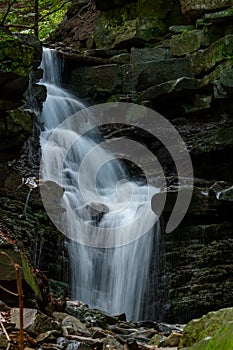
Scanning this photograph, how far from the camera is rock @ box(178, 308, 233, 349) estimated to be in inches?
88.0

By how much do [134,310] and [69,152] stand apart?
4022 millimetres

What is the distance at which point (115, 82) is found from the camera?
448 inches

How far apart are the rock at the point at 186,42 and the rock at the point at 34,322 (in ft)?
30.3

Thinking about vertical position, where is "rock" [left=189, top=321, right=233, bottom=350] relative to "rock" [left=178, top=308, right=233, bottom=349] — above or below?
above

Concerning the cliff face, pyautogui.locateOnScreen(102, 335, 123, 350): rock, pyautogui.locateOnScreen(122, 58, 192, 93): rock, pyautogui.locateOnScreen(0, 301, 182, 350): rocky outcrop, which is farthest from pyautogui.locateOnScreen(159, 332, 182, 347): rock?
pyautogui.locateOnScreen(122, 58, 192, 93): rock

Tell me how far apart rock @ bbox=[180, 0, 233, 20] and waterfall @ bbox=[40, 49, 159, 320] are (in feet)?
13.6

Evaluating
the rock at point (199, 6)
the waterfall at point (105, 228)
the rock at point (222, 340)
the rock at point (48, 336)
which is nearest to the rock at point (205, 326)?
the rock at point (48, 336)

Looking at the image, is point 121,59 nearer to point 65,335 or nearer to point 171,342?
point 171,342

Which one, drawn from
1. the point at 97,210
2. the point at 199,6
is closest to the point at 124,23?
the point at 199,6

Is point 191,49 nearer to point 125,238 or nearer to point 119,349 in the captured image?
point 125,238

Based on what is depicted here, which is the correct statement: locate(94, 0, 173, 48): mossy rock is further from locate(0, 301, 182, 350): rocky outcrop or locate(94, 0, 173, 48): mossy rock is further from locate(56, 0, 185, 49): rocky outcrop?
locate(0, 301, 182, 350): rocky outcrop

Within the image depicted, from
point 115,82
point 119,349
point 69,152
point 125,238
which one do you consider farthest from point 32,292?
point 115,82

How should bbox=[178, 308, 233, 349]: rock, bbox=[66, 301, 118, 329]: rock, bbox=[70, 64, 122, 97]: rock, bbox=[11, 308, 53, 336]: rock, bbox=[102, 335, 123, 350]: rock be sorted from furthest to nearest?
bbox=[70, 64, 122, 97]: rock → bbox=[66, 301, 118, 329]: rock → bbox=[102, 335, 123, 350]: rock → bbox=[11, 308, 53, 336]: rock → bbox=[178, 308, 233, 349]: rock

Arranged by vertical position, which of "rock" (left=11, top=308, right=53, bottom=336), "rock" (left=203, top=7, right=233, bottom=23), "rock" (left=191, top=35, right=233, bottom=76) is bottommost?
"rock" (left=11, top=308, right=53, bottom=336)
